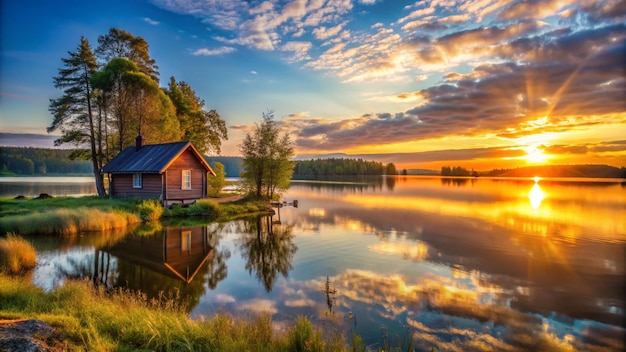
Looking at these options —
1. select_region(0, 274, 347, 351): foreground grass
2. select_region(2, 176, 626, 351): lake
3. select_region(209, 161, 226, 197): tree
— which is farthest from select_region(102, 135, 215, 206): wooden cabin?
select_region(0, 274, 347, 351): foreground grass

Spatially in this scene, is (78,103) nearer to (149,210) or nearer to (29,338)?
(149,210)

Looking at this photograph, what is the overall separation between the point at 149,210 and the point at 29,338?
2141 cm

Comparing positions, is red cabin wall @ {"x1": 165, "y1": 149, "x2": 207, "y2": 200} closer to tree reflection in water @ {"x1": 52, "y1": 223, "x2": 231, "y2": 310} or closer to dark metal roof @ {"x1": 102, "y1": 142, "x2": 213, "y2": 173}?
dark metal roof @ {"x1": 102, "y1": 142, "x2": 213, "y2": 173}

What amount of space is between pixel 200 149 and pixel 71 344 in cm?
3887

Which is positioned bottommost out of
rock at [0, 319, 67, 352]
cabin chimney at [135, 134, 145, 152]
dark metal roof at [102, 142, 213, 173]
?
rock at [0, 319, 67, 352]

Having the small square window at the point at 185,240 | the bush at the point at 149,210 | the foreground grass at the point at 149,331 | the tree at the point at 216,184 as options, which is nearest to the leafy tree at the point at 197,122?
the tree at the point at 216,184

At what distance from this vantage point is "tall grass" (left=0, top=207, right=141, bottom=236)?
1780cm

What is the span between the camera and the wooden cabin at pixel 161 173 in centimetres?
2628

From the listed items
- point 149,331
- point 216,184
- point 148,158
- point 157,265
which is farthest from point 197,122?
point 149,331

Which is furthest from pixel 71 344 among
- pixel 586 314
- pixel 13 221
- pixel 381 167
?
pixel 381 167

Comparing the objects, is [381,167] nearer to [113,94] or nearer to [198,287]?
[113,94]

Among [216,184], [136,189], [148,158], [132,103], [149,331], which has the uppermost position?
[132,103]

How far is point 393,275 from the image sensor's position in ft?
40.7

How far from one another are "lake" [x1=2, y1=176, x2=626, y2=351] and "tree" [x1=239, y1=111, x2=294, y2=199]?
13854 millimetres
